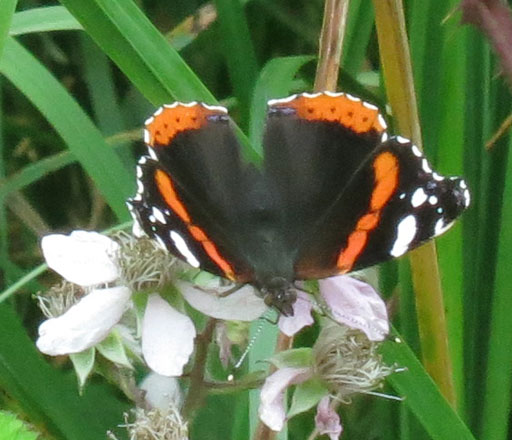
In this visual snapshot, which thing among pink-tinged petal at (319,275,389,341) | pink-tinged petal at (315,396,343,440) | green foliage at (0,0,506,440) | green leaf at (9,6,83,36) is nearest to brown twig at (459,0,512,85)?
green foliage at (0,0,506,440)

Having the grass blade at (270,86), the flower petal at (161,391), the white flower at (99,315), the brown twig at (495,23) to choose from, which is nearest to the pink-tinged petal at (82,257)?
the white flower at (99,315)

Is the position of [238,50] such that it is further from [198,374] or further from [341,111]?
[198,374]

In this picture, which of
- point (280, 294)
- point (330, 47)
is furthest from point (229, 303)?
point (330, 47)

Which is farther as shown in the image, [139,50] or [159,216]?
[139,50]

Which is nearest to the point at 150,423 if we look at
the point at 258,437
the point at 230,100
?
the point at 258,437

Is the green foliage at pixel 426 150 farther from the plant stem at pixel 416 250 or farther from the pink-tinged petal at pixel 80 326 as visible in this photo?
the pink-tinged petal at pixel 80 326
